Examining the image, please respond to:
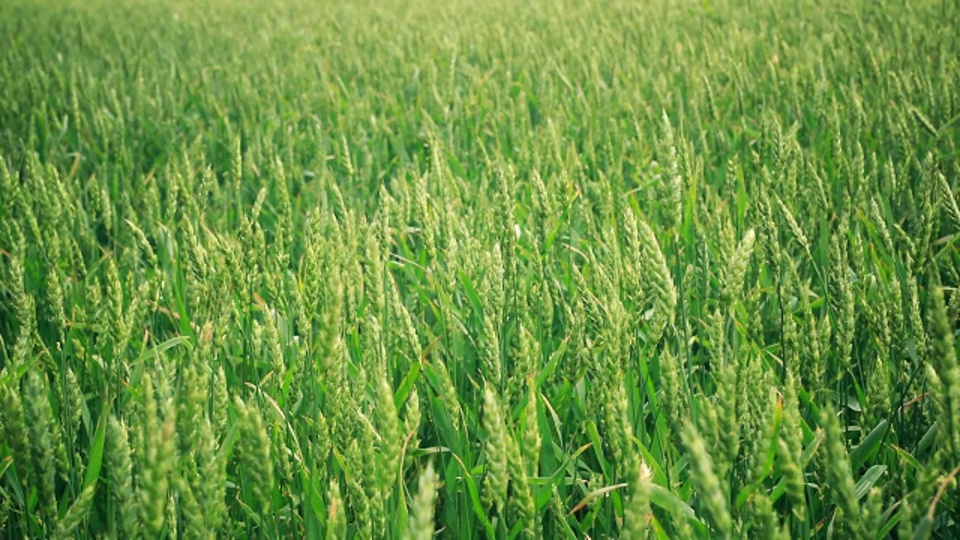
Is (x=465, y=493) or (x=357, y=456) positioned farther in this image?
(x=465, y=493)

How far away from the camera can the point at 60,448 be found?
1021 millimetres

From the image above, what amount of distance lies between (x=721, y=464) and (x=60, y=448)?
85 centimetres

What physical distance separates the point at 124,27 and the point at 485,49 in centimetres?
468

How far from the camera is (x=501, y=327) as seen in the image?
1513mm

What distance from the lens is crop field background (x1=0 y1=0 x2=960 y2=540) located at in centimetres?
84

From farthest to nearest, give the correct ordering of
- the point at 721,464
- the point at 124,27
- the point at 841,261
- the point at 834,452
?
the point at 124,27, the point at 841,261, the point at 721,464, the point at 834,452

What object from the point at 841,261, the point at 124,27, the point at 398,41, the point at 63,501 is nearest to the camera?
the point at 841,261

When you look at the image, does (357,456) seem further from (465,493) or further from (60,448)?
(60,448)

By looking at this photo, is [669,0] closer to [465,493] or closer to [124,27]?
[124,27]

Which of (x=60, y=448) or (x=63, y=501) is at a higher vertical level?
(x=60, y=448)

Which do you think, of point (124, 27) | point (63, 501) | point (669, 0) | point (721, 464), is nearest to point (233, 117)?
point (63, 501)

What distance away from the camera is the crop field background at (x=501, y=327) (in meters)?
0.84

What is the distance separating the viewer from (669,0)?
21.3 feet

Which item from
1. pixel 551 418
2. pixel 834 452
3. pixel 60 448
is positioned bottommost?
pixel 551 418
